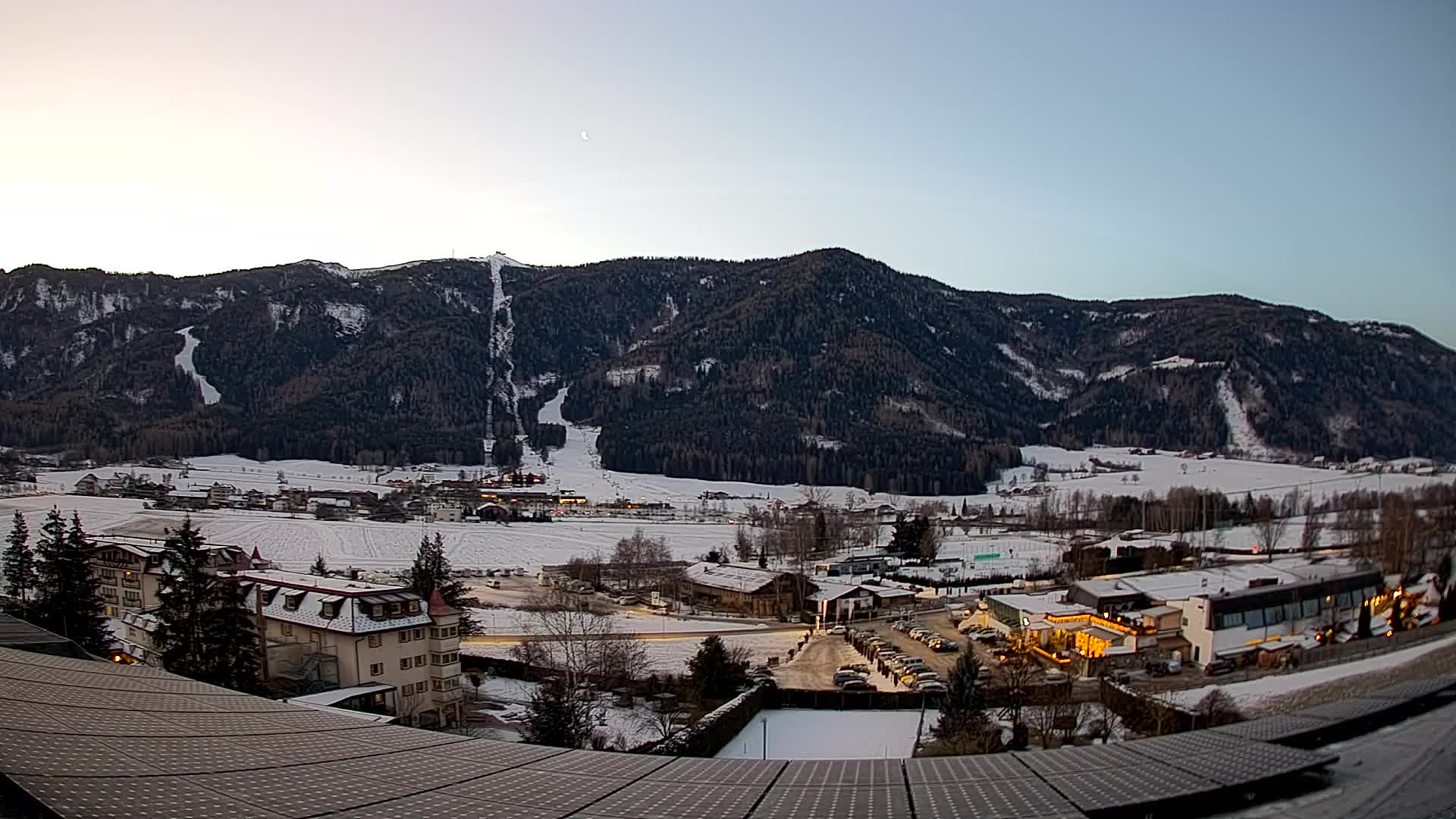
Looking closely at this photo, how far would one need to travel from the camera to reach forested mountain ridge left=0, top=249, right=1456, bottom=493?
90312 mm

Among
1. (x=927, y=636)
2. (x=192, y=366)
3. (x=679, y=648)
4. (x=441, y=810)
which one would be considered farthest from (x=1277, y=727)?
(x=192, y=366)

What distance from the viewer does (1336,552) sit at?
22000 mm

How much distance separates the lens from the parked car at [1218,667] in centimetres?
1869

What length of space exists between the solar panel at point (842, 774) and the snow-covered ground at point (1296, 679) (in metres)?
4.74

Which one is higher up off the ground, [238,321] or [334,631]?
[238,321]

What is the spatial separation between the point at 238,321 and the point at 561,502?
332 feet

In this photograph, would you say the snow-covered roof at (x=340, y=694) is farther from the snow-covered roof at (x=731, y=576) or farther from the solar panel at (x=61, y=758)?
the snow-covered roof at (x=731, y=576)

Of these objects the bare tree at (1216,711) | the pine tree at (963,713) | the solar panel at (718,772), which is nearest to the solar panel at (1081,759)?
the solar panel at (718,772)

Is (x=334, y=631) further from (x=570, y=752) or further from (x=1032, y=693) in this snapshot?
(x=1032, y=693)

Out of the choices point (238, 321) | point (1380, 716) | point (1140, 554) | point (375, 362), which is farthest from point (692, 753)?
point (238, 321)

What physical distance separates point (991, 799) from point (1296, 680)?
26.8ft

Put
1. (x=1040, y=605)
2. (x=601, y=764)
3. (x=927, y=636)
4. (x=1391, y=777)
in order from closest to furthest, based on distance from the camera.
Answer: (x=1391, y=777) < (x=601, y=764) < (x=927, y=636) < (x=1040, y=605)

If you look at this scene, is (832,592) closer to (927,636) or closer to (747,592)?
(747,592)

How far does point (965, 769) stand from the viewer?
675cm
